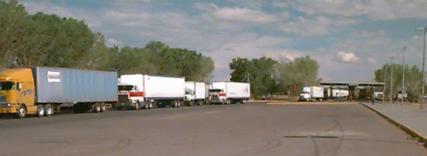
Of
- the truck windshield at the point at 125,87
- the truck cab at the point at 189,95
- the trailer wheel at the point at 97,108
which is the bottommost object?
the trailer wheel at the point at 97,108

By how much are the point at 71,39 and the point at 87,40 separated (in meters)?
2.34

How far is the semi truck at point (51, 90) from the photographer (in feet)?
140

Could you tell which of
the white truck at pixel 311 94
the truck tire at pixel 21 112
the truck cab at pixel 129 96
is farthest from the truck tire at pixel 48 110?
the white truck at pixel 311 94

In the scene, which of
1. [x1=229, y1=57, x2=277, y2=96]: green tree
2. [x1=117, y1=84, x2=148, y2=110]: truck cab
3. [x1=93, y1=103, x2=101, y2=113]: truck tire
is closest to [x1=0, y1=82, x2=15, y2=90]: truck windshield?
[x1=93, y1=103, x2=101, y2=113]: truck tire

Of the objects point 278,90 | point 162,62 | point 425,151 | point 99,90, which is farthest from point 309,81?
point 425,151

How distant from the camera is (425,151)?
17.2 m

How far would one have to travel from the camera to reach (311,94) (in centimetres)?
12106

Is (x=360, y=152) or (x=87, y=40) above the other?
(x=87, y=40)

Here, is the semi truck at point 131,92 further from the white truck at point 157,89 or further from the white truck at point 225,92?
the white truck at point 225,92

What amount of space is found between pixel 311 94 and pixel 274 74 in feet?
154

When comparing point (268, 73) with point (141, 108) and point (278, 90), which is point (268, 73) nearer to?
point (278, 90)

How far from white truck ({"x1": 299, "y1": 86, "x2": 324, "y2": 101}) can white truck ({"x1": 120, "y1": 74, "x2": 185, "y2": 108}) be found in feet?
147

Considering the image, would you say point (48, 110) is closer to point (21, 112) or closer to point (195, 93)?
point (21, 112)

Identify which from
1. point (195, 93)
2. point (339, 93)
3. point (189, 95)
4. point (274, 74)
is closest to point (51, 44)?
point (189, 95)
